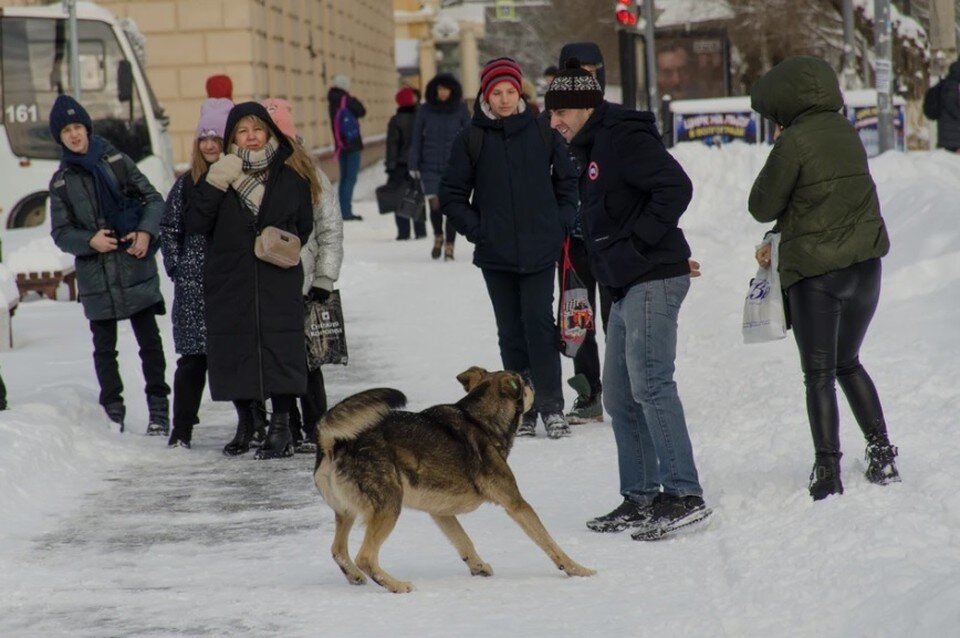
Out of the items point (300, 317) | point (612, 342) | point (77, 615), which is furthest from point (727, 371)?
point (77, 615)

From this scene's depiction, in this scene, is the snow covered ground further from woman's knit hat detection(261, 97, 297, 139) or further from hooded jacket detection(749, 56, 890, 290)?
woman's knit hat detection(261, 97, 297, 139)

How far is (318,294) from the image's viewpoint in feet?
28.7

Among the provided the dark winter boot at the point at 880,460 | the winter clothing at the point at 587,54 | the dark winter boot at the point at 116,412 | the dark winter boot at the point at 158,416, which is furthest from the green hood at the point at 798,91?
the dark winter boot at the point at 116,412

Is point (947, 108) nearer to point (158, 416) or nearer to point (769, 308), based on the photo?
point (158, 416)

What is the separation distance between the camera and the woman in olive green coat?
20.6ft

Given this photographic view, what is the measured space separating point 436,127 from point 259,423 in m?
9.10

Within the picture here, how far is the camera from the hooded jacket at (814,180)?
20.5ft

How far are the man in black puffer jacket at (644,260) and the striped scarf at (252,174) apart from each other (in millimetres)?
2248

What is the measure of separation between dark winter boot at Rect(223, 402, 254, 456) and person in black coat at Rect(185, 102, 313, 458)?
0.91ft

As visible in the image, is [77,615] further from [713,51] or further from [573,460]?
[713,51]

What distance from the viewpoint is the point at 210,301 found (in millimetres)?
8391

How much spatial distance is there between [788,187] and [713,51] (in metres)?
26.5

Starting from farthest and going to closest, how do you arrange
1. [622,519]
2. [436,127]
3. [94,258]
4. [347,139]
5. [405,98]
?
1. [347,139]
2. [405,98]
3. [436,127]
4. [94,258]
5. [622,519]

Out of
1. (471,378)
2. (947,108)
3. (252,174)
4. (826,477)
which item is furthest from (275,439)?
(947,108)
